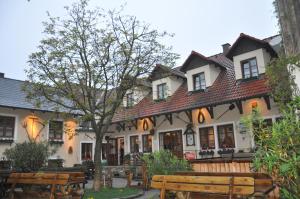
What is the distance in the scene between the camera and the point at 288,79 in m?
9.77

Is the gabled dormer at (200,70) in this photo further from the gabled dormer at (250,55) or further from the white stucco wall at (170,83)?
the gabled dormer at (250,55)

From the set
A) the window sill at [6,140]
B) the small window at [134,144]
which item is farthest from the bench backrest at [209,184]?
the window sill at [6,140]

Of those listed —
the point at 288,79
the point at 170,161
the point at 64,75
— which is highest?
the point at 64,75

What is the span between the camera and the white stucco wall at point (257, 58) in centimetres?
1555

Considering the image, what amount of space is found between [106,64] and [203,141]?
790cm

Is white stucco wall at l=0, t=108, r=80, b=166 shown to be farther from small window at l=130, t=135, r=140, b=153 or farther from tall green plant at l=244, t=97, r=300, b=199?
tall green plant at l=244, t=97, r=300, b=199

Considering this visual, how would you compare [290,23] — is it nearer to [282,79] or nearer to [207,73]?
[282,79]

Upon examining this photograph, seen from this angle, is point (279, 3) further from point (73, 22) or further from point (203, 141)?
point (203, 141)

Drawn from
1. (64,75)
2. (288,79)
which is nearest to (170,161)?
(288,79)

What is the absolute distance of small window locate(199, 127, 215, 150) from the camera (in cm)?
1712

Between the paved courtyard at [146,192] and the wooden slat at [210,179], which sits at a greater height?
the wooden slat at [210,179]

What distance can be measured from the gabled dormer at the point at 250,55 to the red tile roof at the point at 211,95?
0.57 meters

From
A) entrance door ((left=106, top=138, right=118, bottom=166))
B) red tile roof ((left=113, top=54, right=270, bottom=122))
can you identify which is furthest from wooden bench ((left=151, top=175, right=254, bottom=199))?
entrance door ((left=106, top=138, right=118, bottom=166))

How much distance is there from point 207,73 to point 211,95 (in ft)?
5.73
